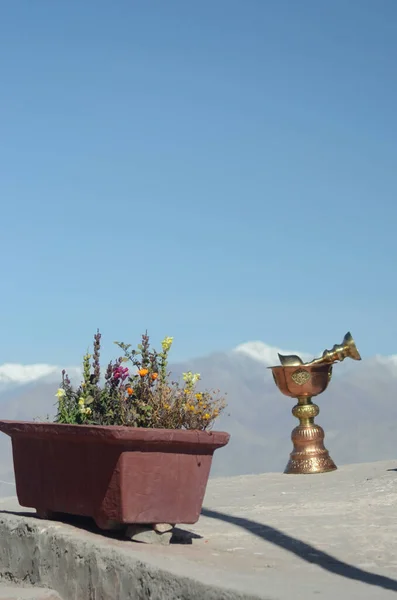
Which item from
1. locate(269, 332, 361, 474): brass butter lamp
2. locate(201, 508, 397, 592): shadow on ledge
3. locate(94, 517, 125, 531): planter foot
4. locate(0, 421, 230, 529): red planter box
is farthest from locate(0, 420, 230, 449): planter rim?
locate(269, 332, 361, 474): brass butter lamp

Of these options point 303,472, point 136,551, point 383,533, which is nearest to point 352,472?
point 303,472

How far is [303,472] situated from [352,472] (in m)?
0.58

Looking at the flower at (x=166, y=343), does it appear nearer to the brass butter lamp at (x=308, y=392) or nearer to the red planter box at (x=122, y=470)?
the red planter box at (x=122, y=470)

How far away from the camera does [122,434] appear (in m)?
4.70

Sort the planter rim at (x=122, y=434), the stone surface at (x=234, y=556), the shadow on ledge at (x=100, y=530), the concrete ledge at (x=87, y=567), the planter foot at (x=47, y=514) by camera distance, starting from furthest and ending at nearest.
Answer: the planter foot at (x=47, y=514) → the shadow on ledge at (x=100, y=530) → the planter rim at (x=122, y=434) → the concrete ledge at (x=87, y=567) → the stone surface at (x=234, y=556)

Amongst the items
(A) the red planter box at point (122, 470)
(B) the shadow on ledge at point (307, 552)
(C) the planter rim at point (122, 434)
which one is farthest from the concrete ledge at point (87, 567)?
(B) the shadow on ledge at point (307, 552)

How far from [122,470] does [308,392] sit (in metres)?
5.52

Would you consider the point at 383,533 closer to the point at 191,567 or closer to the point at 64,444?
the point at 191,567

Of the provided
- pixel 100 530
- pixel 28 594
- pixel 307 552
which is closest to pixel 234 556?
pixel 307 552

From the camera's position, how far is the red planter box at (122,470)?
15.7ft

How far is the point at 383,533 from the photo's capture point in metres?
5.60

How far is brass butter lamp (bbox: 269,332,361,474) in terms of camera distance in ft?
32.5

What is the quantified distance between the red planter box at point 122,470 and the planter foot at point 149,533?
0.17 feet

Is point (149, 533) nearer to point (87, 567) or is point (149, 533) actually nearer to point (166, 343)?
point (87, 567)
